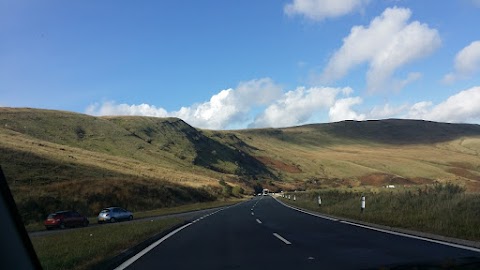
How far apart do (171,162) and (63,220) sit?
7429cm

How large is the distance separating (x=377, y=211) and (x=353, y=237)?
33.0 feet

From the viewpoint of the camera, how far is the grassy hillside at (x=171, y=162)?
54562 mm

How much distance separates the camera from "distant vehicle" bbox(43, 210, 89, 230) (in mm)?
32750

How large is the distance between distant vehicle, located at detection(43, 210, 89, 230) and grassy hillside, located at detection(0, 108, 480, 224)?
7296mm

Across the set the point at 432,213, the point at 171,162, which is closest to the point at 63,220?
the point at 432,213

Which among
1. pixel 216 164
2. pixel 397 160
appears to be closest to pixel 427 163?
pixel 397 160

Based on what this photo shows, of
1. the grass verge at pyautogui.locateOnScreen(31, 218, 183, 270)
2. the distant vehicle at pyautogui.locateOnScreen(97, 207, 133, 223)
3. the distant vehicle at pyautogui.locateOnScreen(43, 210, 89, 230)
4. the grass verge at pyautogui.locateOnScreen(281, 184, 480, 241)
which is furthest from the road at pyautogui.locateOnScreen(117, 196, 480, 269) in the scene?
the distant vehicle at pyautogui.locateOnScreen(97, 207, 133, 223)

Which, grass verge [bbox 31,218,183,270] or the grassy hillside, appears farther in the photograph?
the grassy hillside

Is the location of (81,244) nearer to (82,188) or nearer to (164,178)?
(82,188)

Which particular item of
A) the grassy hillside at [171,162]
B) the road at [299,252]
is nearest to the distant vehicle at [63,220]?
the grassy hillside at [171,162]

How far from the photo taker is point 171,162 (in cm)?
10738

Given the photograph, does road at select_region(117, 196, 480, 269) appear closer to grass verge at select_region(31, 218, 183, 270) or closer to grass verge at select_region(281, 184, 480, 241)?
grass verge at select_region(31, 218, 183, 270)

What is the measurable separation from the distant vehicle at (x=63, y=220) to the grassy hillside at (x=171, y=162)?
7.30 meters

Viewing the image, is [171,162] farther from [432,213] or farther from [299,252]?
[299,252]
